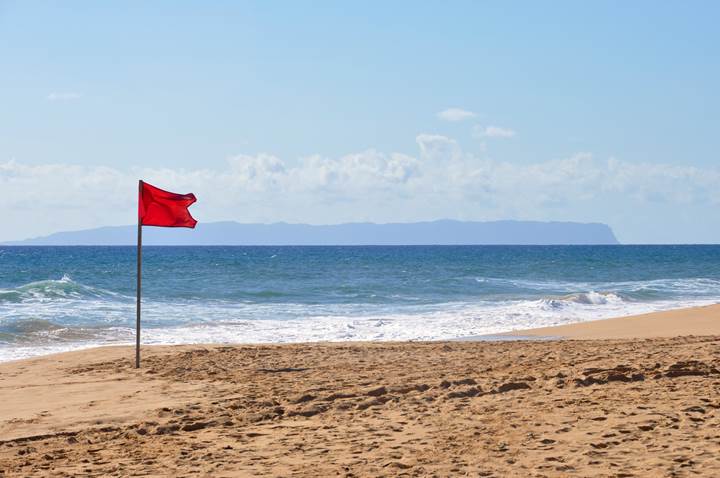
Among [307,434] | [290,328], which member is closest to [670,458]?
[307,434]

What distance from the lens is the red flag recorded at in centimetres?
1367

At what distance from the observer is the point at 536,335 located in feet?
64.3

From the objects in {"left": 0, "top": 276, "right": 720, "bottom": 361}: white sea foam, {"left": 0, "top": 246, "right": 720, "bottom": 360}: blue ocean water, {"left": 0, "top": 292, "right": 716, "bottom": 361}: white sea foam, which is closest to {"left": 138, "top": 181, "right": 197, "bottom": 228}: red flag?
{"left": 0, "top": 292, "right": 716, "bottom": 361}: white sea foam

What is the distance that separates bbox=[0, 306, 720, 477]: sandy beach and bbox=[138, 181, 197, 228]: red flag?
6.88ft

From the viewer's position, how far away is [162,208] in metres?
13.8

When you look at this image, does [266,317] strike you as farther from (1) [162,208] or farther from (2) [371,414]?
(2) [371,414]

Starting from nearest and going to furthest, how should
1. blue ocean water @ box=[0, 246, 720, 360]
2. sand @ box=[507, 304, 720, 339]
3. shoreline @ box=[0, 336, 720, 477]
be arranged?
shoreline @ box=[0, 336, 720, 477], sand @ box=[507, 304, 720, 339], blue ocean water @ box=[0, 246, 720, 360]

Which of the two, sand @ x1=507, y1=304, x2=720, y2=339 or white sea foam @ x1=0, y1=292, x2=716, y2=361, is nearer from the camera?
sand @ x1=507, y1=304, x2=720, y2=339

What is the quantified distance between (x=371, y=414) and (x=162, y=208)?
6.18 m

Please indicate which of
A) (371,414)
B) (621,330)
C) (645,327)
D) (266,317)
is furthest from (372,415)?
(266,317)

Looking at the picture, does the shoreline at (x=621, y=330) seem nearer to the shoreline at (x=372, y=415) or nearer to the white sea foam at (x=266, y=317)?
the white sea foam at (x=266, y=317)

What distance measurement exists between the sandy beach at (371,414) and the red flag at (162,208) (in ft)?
6.88

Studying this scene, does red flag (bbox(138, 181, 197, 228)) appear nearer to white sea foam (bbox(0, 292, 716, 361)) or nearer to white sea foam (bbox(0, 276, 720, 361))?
white sea foam (bbox(0, 292, 716, 361))

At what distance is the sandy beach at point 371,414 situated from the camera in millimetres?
6918
